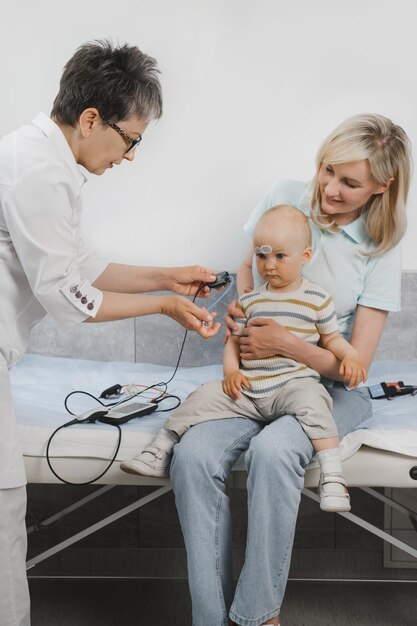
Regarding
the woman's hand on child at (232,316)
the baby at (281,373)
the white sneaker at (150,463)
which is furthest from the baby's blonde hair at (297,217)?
the white sneaker at (150,463)

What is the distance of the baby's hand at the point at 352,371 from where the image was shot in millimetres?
1968

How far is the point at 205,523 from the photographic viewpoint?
69.2 inches

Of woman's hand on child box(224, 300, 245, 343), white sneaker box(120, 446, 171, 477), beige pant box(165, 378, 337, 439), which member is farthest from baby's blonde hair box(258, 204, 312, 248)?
white sneaker box(120, 446, 171, 477)

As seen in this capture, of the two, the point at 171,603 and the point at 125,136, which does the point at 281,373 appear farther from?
the point at 171,603

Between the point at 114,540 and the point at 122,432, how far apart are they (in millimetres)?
842

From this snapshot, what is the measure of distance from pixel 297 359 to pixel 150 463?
1.49ft

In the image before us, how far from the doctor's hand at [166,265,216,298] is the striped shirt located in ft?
0.56

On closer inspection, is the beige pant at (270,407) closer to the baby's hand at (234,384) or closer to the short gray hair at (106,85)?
the baby's hand at (234,384)

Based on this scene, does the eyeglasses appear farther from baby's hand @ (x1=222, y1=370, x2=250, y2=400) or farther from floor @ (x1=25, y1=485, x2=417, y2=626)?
floor @ (x1=25, y1=485, x2=417, y2=626)

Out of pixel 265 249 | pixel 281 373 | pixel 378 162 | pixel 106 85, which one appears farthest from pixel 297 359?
pixel 106 85

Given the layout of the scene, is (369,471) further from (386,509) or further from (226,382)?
(386,509)

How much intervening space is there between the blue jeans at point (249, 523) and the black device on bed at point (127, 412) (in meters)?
0.25

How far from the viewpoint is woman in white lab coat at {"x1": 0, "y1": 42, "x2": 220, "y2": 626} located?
1.64 meters

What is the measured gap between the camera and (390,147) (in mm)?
→ 2115
